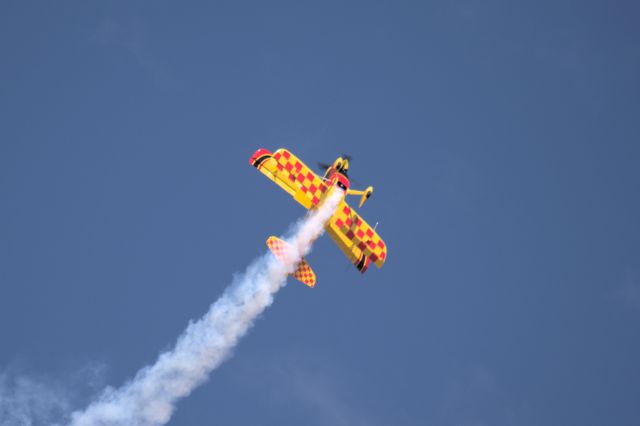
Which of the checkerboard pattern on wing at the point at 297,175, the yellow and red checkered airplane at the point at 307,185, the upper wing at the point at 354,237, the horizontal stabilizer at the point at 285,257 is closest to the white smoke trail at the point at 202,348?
the horizontal stabilizer at the point at 285,257

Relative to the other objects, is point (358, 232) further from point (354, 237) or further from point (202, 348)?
point (202, 348)

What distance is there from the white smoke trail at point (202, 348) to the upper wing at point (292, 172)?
2.94 ft

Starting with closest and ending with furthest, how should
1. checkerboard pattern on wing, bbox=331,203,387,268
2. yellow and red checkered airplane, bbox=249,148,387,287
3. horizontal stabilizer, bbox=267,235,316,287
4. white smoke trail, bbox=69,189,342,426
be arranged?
white smoke trail, bbox=69,189,342,426
yellow and red checkered airplane, bbox=249,148,387,287
horizontal stabilizer, bbox=267,235,316,287
checkerboard pattern on wing, bbox=331,203,387,268

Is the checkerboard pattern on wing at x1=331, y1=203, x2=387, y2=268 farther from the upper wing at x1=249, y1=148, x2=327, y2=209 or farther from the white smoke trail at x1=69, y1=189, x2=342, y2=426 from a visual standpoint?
the upper wing at x1=249, y1=148, x2=327, y2=209

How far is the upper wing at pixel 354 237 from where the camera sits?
55781mm

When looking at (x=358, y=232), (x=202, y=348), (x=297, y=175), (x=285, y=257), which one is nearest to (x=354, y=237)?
(x=358, y=232)

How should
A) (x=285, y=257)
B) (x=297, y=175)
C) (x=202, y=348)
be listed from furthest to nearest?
(x=202, y=348) < (x=285, y=257) < (x=297, y=175)

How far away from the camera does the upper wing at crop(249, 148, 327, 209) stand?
55062 mm

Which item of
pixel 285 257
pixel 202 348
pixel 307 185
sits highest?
pixel 307 185

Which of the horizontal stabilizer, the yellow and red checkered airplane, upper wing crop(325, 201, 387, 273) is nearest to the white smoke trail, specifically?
the horizontal stabilizer

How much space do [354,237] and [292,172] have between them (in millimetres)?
4566

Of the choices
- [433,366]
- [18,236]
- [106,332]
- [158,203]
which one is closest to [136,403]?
[106,332]

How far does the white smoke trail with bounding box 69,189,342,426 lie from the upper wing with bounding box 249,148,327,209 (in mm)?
898

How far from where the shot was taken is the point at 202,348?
2240 inches
